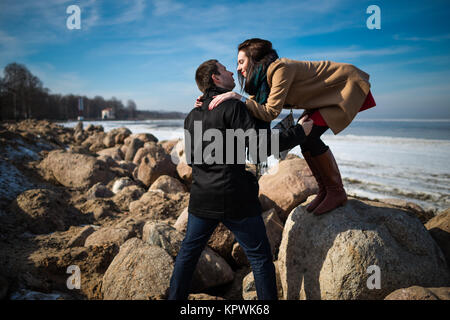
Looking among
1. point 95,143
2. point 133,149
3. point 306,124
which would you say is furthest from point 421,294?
point 95,143

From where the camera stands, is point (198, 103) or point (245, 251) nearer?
point (245, 251)

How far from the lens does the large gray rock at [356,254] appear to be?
2215 millimetres

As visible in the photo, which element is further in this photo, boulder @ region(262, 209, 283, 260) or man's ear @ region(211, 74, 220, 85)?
boulder @ region(262, 209, 283, 260)

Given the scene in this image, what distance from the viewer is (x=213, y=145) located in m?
1.93

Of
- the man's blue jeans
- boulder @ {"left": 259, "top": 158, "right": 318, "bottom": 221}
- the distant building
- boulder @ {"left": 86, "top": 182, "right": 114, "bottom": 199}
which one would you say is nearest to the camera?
the man's blue jeans

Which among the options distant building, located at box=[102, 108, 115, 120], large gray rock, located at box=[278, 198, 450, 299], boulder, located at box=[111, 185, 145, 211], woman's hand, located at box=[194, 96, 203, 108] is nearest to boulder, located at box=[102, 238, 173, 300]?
large gray rock, located at box=[278, 198, 450, 299]

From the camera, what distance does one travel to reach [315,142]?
2324 millimetres

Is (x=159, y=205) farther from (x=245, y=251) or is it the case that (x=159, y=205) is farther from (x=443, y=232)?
(x=443, y=232)

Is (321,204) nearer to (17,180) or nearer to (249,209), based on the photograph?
(249,209)

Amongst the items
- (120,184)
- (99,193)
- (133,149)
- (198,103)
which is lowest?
(99,193)

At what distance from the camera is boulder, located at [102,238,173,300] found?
2.49m

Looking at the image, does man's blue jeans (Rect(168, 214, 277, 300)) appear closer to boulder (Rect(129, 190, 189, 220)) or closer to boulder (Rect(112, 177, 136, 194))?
boulder (Rect(129, 190, 189, 220))

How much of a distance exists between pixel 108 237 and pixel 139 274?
1074mm

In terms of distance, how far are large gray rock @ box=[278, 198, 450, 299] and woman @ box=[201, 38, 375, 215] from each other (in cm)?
72
